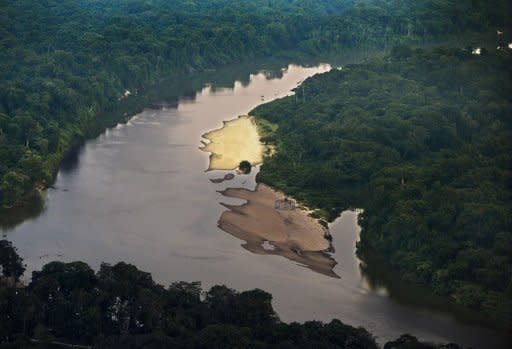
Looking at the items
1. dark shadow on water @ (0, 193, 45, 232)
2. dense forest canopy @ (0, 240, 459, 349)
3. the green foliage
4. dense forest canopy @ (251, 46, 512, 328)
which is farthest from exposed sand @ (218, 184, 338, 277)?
dark shadow on water @ (0, 193, 45, 232)

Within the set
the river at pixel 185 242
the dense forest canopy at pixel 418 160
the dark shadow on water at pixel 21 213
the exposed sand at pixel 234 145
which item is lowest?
the dark shadow on water at pixel 21 213

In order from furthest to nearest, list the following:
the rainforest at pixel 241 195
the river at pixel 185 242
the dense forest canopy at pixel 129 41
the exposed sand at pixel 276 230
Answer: the dense forest canopy at pixel 129 41, the exposed sand at pixel 276 230, the river at pixel 185 242, the rainforest at pixel 241 195

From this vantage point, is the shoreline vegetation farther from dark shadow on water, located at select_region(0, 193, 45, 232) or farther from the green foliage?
dark shadow on water, located at select_region(0, 193, 45, 232)

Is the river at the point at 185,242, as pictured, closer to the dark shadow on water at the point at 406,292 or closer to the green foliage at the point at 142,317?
the dark shadow on water at the point at 406,292

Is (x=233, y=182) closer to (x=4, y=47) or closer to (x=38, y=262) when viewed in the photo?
(x=38, y=262)

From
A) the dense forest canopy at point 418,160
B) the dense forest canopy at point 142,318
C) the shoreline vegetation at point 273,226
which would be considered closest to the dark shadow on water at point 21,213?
the shoreline vegetation at point 273,226

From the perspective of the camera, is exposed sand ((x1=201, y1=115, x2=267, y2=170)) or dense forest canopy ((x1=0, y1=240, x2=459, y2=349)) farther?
exposed sand ((x1=201, y1=115, x2=267, y2=170))
